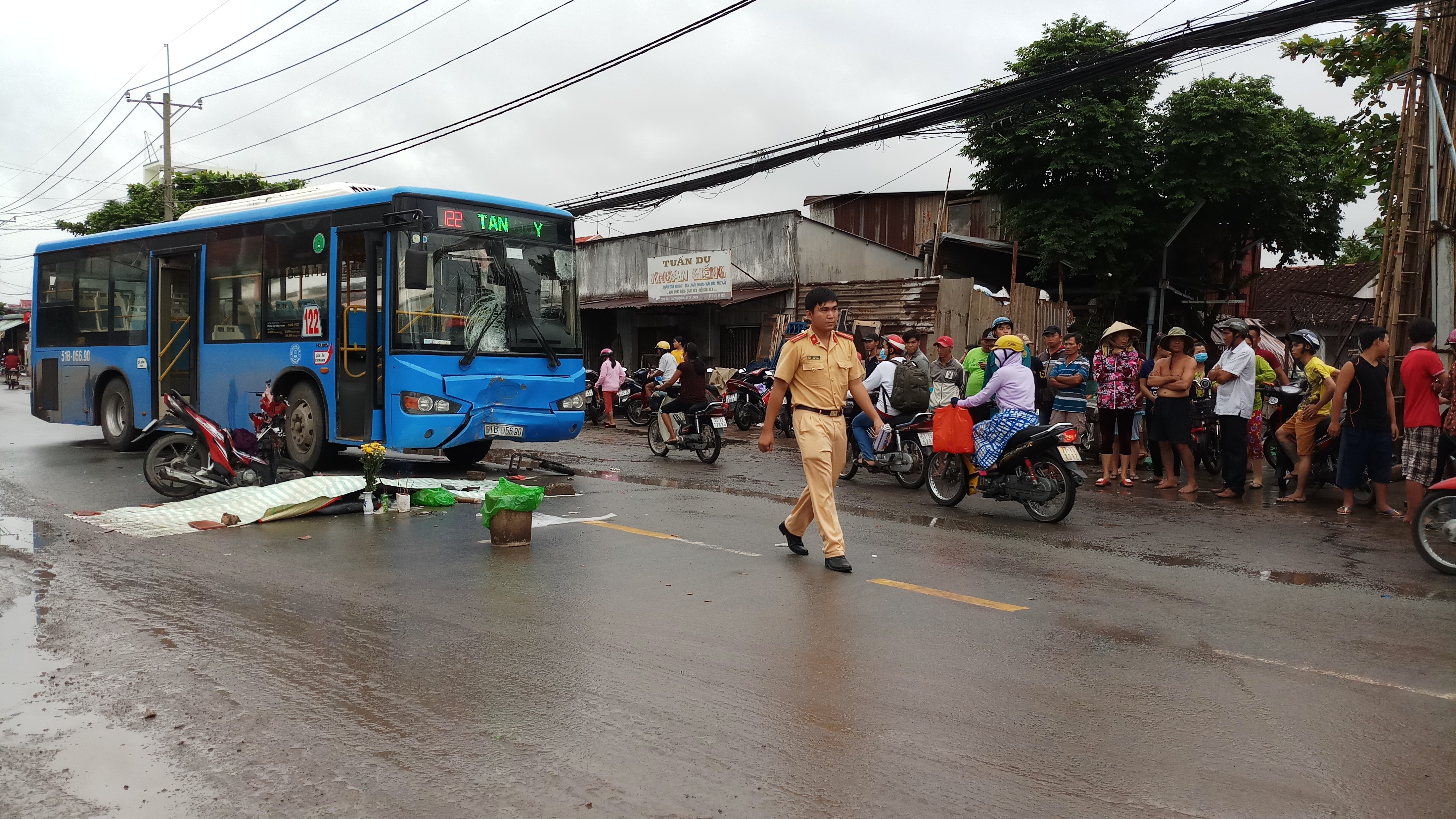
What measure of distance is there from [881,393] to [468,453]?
5.26 meters

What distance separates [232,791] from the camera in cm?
341

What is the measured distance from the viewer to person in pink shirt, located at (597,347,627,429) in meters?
21.0

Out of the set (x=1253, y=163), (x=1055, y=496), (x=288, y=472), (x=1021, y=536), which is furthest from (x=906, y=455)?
(x=1253, y=163)

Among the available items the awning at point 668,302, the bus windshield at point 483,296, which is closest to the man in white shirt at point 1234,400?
the bus windshield at point 483,296

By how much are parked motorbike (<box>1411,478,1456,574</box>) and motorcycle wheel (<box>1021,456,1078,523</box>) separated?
8.26 ft

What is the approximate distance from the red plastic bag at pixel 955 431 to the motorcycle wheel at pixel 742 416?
971 cm

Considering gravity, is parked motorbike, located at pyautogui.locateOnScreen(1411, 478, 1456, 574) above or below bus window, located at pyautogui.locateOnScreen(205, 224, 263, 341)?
below

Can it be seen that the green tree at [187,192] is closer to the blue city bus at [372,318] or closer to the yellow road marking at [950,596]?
the blue city bus at [372,318]

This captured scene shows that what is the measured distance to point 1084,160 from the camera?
21938mm

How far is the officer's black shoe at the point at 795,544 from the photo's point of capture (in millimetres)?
7457

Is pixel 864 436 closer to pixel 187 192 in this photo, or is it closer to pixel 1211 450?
pixel 1211 450

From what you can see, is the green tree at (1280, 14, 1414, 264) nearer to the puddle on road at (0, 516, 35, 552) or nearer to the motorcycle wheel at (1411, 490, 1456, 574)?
the motorcycle wheel at (1411, 490, 1456, 574)

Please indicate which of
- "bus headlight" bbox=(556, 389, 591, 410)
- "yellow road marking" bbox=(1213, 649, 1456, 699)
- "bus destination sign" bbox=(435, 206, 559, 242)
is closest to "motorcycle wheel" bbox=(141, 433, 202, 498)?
"bus destination sign" bbox=(435, 206, 559, 242)

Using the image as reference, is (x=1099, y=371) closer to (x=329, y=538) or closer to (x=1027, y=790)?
(x=329, y=538)
